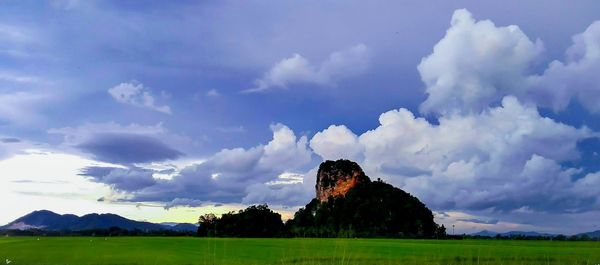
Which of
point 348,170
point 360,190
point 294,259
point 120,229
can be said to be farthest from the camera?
point 348,170

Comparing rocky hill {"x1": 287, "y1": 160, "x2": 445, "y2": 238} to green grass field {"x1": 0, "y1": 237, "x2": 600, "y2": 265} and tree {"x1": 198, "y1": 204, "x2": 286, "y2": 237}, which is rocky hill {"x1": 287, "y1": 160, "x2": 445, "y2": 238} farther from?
green grass field {"x1": 0, "y1": 237, "x2": 600, "y2": 265}

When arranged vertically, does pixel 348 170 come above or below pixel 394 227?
above

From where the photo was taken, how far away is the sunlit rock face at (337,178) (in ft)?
491

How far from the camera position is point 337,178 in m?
154

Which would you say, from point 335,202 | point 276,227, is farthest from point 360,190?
point 276,227

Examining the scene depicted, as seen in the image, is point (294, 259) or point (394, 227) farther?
point (394, 227)

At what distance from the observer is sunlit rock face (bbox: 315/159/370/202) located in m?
150

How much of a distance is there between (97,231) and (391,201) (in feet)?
154

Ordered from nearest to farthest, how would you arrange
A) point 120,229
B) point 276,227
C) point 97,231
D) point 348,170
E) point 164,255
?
point 164,255
point 97,231
point 120,229
point 276,227
point 348,170

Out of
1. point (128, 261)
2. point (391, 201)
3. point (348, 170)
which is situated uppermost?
point (348, 170)

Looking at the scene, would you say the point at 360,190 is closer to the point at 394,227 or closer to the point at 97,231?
the point at 394,227

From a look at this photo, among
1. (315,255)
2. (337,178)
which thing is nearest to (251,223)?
(337,178)

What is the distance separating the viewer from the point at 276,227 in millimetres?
106062

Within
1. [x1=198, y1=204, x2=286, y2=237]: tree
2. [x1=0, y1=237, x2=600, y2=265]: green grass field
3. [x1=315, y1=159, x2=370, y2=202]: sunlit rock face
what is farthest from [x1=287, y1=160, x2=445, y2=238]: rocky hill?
[x1=0, y1=237, x2=600, y2=265]: green grass field
